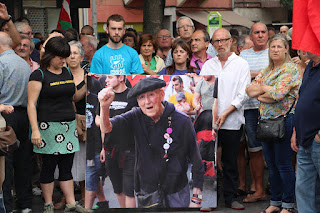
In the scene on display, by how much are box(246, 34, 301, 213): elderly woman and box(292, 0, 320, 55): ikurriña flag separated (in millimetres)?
1113

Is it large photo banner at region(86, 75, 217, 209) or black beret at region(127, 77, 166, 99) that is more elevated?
black beret at region(127, 77, 166, 99)

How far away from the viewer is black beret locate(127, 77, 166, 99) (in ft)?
22.6

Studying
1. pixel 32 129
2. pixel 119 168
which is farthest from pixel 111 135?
pixel 32 129

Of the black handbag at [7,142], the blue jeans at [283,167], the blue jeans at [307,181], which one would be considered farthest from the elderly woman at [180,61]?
the black handbag at [7,142]

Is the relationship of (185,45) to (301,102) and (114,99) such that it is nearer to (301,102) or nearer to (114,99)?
(114,99)

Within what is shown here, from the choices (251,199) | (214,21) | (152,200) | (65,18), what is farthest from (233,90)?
(214,21)

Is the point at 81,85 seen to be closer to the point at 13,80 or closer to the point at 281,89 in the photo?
the point at 13,80

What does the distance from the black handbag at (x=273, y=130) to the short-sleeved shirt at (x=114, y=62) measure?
1790mm

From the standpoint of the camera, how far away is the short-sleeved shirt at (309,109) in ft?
17.7

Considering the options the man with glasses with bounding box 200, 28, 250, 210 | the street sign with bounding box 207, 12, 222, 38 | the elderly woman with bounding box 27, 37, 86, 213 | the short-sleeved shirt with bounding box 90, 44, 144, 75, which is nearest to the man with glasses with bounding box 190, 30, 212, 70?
the man with glasses with bounding box 200, 28, 250, 210

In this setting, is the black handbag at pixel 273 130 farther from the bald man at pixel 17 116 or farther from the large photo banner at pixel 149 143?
the bald man at pixel 17 116

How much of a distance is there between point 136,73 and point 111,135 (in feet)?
3.41

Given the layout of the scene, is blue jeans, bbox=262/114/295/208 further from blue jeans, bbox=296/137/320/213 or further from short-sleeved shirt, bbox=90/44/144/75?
short-sleeved shirt, bbox=90/44/144/75

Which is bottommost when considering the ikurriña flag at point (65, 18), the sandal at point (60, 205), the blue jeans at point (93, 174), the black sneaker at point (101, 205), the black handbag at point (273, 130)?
the sandal at point (60, 205)
